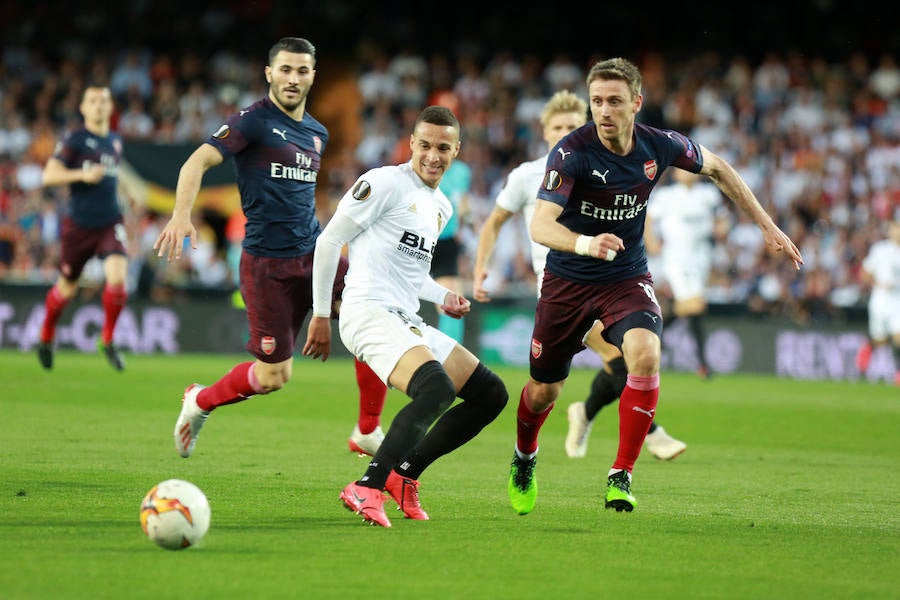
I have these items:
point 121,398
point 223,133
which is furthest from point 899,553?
point 121,398

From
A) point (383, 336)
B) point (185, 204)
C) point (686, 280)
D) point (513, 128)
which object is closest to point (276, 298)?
point (185, 204)

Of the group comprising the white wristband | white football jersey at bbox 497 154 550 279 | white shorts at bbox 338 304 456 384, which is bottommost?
white shorts at bbox 338 304 456 384

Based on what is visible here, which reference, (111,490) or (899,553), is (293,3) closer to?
(111,490)

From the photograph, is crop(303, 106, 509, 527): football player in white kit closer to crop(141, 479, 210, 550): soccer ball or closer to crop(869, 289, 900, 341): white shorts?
crop(141, 479, 210, 550): soccer ball

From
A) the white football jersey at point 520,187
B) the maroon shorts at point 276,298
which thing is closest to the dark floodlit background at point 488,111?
the white football jersey at point 520,187

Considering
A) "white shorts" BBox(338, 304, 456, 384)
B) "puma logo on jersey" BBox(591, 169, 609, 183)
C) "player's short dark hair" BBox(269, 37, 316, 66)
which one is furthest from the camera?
"player's short dark hair" BBox(269, 37, 316, 66)

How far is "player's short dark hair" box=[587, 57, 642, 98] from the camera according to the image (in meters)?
6.99

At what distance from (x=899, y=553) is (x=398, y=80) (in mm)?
21501

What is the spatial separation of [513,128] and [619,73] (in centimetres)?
1837

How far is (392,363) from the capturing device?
653 centimetres

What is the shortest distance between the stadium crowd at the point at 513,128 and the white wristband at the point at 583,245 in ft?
46.5

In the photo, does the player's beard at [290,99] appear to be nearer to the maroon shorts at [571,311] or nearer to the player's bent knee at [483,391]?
the maroon shorts at [571,311]

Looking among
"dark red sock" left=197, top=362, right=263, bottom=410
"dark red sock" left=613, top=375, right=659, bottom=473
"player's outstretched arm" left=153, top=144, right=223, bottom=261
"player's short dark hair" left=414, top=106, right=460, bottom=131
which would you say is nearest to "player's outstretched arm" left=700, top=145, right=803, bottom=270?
"dark red sock" left=613, top=375, right=659, bottom=473

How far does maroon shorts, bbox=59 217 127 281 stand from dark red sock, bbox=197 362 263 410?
6.42m
